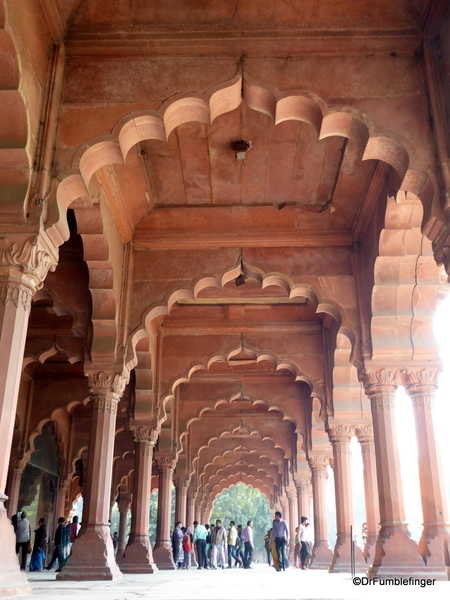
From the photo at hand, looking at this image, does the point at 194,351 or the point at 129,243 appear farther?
the point at 194,351

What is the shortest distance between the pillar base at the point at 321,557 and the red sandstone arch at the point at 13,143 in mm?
13986

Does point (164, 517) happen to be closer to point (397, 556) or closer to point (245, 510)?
point (397, 556)

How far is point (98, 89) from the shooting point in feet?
25.9

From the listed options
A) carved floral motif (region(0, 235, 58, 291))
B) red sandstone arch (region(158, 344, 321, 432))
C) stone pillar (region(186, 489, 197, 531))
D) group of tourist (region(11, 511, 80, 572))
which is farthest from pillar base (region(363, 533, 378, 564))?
stone pillar (region(186, 489, 197, 531))

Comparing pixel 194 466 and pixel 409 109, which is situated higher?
pixel 409 109

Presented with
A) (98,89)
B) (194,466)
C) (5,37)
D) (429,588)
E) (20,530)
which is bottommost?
(429,588)

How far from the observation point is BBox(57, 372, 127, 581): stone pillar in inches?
381

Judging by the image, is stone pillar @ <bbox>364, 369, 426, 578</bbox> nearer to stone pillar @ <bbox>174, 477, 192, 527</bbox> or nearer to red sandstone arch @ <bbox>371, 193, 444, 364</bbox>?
red sandstone arch @ <bbox>371, 193, 444, 364</bbox>

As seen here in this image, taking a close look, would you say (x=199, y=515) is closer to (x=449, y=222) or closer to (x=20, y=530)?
(x=20, y=530)

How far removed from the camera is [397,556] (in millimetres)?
9648

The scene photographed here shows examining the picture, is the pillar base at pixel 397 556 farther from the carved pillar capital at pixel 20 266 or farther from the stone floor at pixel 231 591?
Result: the carved pillar capital at pixel 20 266

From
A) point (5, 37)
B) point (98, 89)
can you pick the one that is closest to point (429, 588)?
point (98, 89)

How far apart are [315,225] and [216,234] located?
1859 millimetres

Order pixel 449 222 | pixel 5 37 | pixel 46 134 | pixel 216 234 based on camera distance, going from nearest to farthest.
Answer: pixel 5 37
pixel 449 222
pixel 46 134
pixel 216 234
